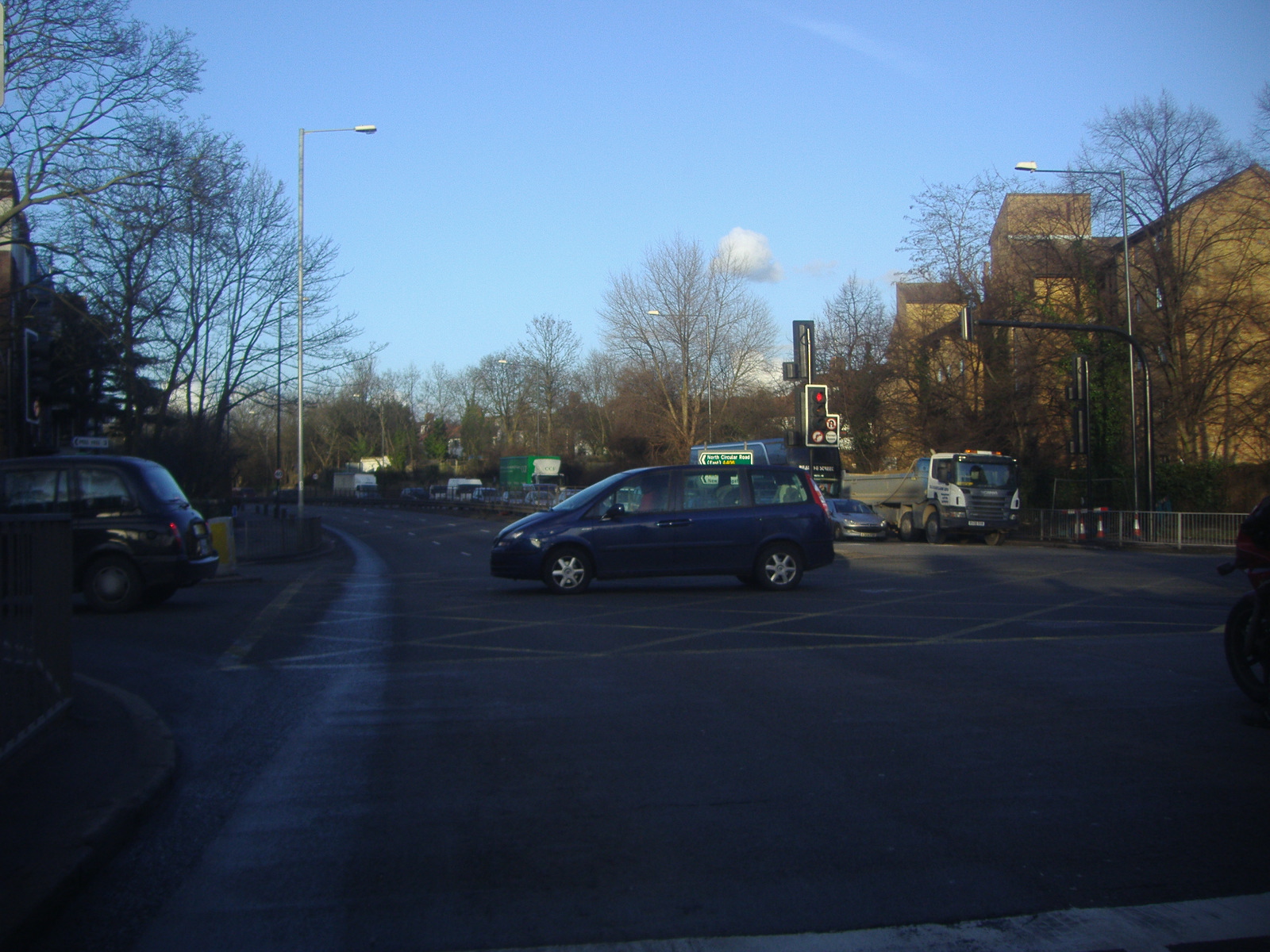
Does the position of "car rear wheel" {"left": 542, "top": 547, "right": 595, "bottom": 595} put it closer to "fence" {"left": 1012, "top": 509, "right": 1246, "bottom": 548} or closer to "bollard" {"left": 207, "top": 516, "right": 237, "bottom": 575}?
"bollard" {"left": 207, "top": 516, "right": 237, "bottom": 575}

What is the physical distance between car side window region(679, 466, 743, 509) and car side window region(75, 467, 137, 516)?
7010 millimetres

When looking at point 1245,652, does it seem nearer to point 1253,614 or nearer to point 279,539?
point 1253,614

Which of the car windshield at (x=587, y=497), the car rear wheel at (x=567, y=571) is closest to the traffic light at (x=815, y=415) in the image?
the car windshield at (x=587, y=497)

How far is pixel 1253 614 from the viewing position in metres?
6.58

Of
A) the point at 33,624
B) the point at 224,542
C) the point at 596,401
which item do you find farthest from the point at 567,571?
the point at 596,401

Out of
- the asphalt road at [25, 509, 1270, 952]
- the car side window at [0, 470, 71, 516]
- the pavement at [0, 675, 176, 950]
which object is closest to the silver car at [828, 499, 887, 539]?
the asphalt road at [25, 509, 1270, 952]

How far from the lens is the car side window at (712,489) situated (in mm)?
14266

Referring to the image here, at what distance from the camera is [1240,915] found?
12.1 feet

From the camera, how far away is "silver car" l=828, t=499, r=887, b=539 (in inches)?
1275

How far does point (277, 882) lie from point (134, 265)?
2859cm

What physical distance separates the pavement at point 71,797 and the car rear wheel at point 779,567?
915 cm

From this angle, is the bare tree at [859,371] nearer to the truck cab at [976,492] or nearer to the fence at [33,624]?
the truck cab at [976,492]

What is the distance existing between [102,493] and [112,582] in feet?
3.55

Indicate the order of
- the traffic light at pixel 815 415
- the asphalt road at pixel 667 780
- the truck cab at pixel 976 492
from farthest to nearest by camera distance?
the truck cab at pixel 976 492
the traffic light at pixel 815 415
the asphalt road at pixel 667 780
